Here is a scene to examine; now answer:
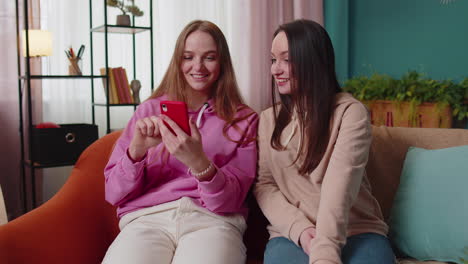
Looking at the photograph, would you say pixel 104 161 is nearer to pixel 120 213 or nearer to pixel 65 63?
pixel 120 213

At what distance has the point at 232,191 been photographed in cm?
148

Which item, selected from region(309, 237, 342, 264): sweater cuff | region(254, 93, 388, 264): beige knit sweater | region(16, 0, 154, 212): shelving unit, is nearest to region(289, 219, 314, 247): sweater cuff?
region(254, 93, 388, 264): beige knit sweater

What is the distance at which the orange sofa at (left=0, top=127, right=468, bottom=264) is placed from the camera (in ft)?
4.91

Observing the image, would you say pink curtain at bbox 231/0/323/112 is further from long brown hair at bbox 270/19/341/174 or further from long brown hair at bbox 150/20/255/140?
long brown hair at bbox 270/19/341/174

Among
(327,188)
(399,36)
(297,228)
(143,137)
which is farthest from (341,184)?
(399,36)

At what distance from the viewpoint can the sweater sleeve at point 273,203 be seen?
4.58 ft

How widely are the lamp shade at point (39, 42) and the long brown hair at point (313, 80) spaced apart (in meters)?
1.81

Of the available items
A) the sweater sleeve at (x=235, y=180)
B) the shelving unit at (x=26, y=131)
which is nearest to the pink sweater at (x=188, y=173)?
the sweater sleeve at (x=235, y=180)

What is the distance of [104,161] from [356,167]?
0.96m

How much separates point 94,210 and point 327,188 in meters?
0.85

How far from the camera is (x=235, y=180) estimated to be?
5.01 feet

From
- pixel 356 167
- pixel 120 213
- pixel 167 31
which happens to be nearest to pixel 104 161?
pixel 120 213

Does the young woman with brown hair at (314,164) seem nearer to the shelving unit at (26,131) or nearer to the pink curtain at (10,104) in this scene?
the shelving unit at (26,131)

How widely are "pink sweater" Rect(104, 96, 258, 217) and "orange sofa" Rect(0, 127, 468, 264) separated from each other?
159 mm
